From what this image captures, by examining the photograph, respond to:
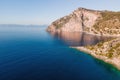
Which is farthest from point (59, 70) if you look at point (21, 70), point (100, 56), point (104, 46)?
point (104, 46)

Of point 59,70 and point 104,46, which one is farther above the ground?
point 104,46

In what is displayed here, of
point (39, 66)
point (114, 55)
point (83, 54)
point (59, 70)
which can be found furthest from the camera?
point (83, 54)

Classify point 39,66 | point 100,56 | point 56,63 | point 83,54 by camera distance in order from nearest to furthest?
point 39,66, point 56,63, point 100,56, point 83,54

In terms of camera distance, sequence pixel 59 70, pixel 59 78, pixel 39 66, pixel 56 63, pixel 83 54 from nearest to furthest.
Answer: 1. pixel 59 78
2. pixel 59 70
3. pixel 39 66
4. pixel 56 63
5. pixel 83 54

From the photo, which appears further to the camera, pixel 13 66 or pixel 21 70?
pixel 13 66

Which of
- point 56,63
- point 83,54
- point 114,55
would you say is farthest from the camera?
point 83,54

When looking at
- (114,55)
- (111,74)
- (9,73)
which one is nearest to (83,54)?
(114,55)

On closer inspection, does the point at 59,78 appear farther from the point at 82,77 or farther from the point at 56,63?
the point at 56,63

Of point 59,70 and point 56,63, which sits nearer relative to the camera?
point 59,70

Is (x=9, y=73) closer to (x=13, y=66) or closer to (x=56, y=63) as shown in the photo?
(x=13, y=66)
